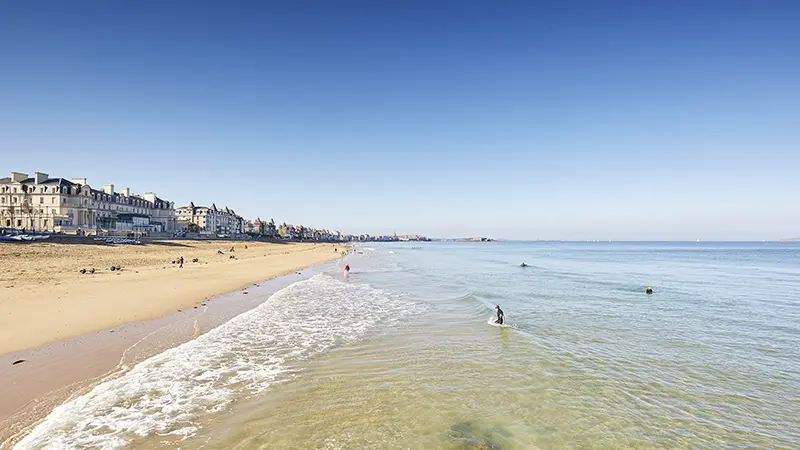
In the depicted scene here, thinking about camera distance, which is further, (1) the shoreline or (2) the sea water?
(1) the shoreline

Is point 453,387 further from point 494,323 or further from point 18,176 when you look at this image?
point 18,176

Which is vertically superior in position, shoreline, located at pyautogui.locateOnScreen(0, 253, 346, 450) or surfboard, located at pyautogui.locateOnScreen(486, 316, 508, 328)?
shoreline, located at pyautogui.locateOnScreen(0, 253, 346, 450)

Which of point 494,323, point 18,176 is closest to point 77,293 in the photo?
point 494,323

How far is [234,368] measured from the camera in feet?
35.0

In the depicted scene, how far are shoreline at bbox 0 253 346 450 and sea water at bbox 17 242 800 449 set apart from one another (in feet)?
1.35

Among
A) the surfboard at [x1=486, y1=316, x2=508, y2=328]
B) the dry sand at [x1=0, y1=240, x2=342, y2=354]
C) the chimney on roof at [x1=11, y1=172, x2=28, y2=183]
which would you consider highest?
the chimney on roof at [x1=11, y1=172, x2=28, y2=183]

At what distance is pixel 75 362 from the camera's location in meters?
10.3

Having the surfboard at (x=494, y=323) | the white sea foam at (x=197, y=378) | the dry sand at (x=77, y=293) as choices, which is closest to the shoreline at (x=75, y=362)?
the white sea foam at (x=197, y=378)

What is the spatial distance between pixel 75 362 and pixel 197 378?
3760 millimetres

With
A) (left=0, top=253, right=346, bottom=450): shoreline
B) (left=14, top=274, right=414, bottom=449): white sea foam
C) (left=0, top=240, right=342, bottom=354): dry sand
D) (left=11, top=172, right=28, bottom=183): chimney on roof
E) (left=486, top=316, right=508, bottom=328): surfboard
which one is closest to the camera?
(left=14, top=274, right=414, bottom=449): white sea foam

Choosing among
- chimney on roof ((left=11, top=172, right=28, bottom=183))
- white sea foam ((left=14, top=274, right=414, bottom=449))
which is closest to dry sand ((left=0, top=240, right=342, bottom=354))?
white sea foam ((left=14, top=274, right=414, bottom=449))

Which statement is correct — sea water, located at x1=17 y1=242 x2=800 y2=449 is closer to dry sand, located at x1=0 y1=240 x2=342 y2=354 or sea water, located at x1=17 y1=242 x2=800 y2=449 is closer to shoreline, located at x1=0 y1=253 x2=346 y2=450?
shoreline, located at x1=0 y1=253 x2=346 y2=450

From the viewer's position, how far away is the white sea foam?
7.09m

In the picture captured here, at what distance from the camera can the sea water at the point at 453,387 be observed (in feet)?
23.4
